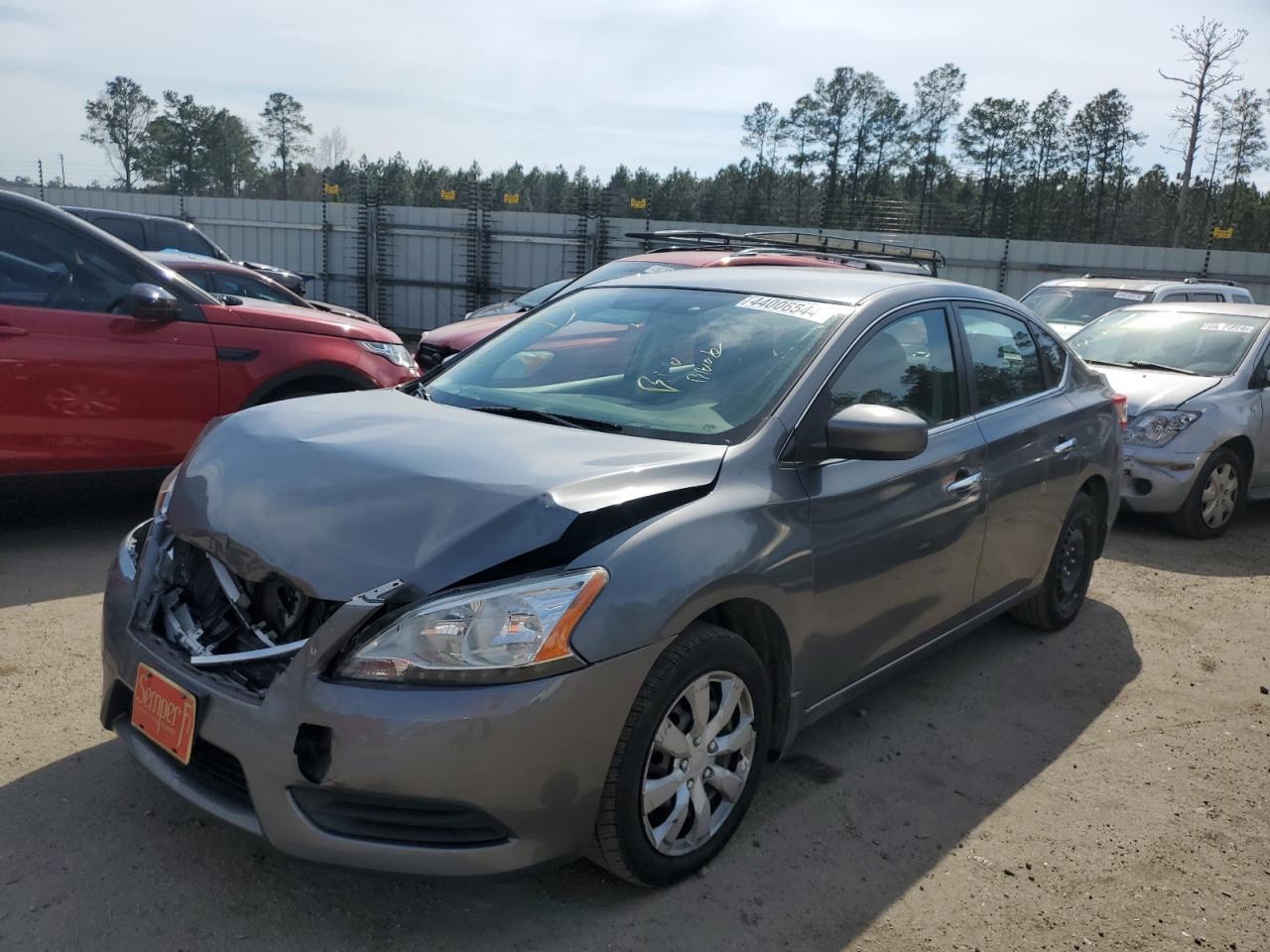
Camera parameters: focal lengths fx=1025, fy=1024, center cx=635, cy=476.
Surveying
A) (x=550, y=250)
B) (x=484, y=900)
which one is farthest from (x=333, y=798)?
(x=550, y=250)

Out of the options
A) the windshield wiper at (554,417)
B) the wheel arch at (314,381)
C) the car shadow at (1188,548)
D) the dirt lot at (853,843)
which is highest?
the windshield wiper at (554,417)

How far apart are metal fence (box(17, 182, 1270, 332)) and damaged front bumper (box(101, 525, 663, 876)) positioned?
1970 cm

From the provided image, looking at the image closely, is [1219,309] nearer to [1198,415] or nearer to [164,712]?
[1198,415]

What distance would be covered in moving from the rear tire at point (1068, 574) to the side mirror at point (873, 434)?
2059mm

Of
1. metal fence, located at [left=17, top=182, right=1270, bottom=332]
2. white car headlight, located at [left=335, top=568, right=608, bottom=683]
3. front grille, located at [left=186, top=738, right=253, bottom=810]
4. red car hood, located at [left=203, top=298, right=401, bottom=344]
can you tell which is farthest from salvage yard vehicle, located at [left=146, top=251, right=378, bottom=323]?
metal fence, located at [left=17, top=182, right=1270, bottom=332]

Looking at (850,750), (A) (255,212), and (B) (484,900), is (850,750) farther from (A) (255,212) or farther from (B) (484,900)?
(A) (255,212)

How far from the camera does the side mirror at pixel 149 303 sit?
5195 millimetres

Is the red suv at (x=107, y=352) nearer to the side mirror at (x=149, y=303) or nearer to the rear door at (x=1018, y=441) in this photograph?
the side mirror at (x=149, y=303)

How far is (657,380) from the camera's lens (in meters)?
3.46

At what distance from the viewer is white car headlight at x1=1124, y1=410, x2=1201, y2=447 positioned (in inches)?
275

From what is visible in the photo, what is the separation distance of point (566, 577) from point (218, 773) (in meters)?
0.98

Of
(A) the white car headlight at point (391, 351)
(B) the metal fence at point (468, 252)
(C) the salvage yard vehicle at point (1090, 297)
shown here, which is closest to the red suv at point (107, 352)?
(A) the white car headlight at point (391, 351)

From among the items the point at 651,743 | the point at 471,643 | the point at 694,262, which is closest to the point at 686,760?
the point at 651,743

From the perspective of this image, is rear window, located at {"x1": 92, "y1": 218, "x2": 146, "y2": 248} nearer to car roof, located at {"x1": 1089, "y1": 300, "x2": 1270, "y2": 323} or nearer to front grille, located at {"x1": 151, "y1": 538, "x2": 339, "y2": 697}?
car roof, located at {"x1": 1089, "y1": 300, "x2": 1270, "y2": 323}
